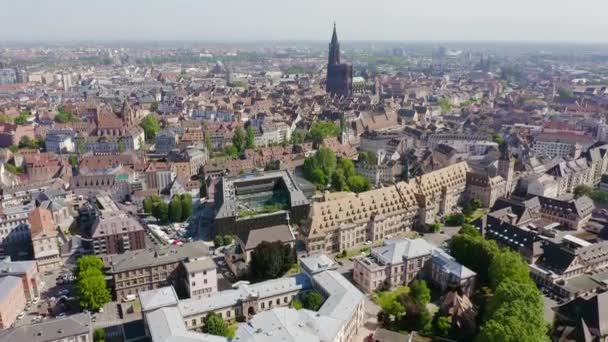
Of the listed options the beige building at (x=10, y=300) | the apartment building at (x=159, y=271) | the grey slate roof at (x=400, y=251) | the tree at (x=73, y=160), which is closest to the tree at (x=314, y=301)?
the grey slate roof at (x=400, y=251)

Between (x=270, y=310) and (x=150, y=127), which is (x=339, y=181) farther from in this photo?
(x=150, y=127)

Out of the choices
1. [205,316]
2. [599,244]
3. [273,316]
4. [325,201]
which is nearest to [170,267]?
[205,316]

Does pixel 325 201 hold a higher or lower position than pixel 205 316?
higher

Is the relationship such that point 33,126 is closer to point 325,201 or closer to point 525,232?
point 325,201

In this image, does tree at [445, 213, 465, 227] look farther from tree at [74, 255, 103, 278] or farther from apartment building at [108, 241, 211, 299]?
tree at [74, 255, 103, 278]

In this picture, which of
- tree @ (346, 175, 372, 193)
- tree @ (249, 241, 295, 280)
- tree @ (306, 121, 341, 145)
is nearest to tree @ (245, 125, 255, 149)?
tree @ (306, 121, 341, 145)

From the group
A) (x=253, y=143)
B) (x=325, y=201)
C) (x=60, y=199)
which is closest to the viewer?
(x=325, y=201)
